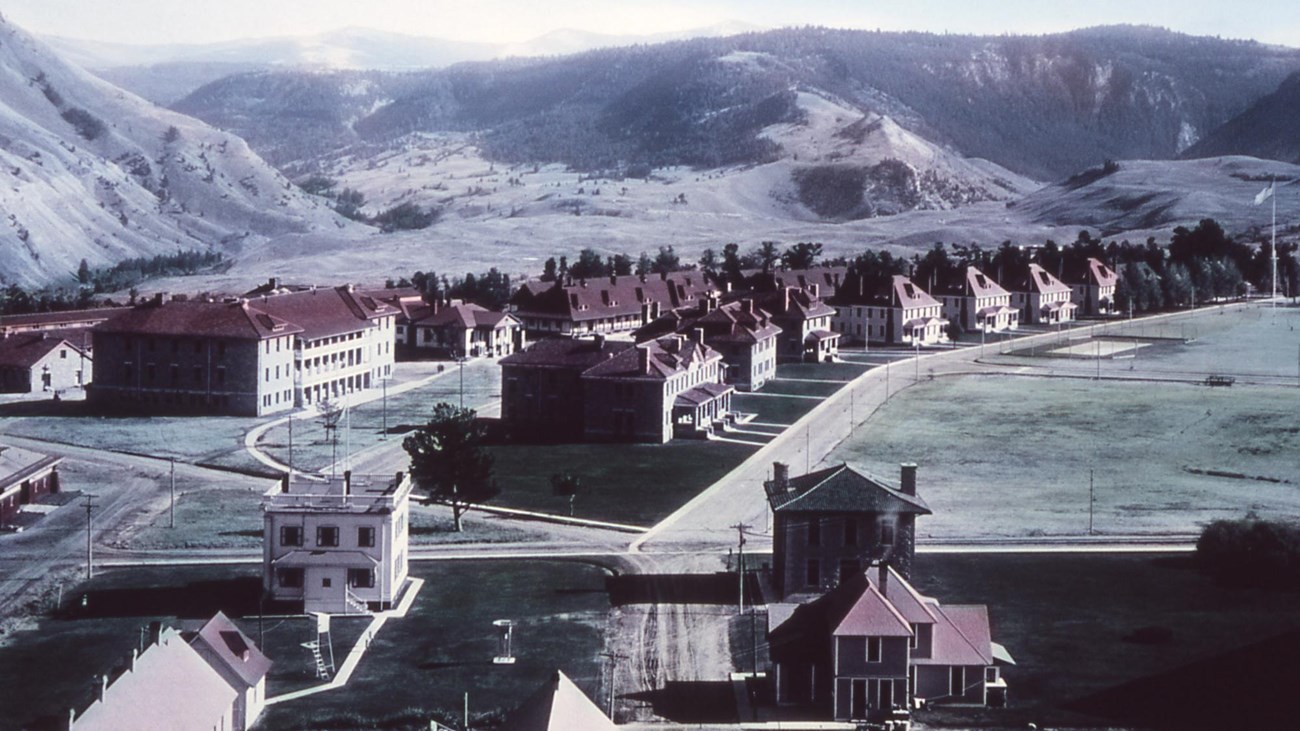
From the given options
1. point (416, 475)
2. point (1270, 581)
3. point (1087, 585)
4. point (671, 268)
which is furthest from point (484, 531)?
point (671, 268)

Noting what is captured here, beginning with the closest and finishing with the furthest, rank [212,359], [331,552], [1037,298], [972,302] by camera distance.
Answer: [331,552] < [212,359] < [972,302] < [1037,298]

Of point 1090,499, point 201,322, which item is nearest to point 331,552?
point 1090,499

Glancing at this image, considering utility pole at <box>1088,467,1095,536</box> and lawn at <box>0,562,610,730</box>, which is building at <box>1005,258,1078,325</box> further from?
lawn at <box>0,562,610,730</box>

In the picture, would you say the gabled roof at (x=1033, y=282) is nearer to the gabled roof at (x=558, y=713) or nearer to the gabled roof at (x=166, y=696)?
the gabled roof at (x=166, y=696)

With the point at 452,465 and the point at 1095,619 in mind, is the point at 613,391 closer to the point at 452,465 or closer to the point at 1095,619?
the point at 452,465

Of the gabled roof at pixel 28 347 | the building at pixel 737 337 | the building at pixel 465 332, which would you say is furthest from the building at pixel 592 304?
the gabled roof at pixel 28 347

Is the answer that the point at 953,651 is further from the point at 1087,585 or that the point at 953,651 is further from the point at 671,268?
the point at 671,268

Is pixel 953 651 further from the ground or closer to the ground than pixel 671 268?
closer to the ground
